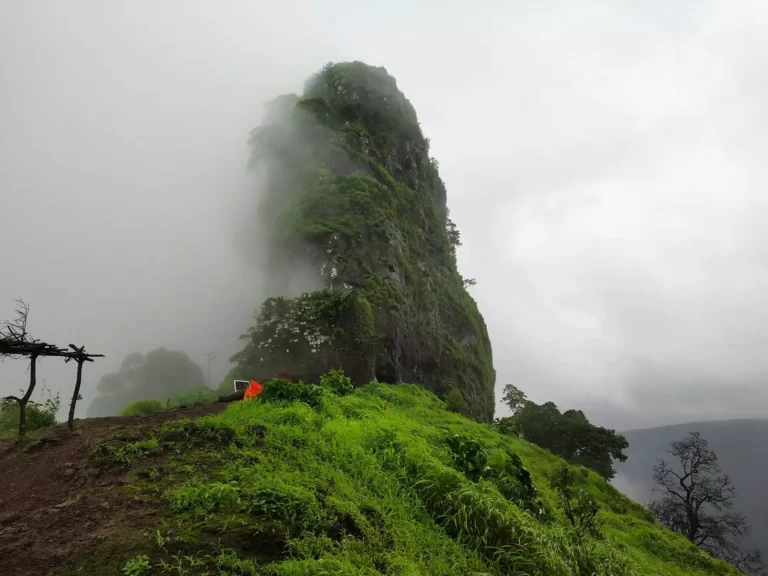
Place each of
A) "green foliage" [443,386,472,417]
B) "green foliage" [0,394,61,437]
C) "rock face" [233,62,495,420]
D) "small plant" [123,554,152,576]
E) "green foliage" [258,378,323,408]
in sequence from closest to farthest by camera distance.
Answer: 1. "small plant" [123,554,152,576]
2. "green foliage" [258,378,323,408]
3. "green foliage" [0,394,61,437]
4. "rock face" [233,62,495,420]
5. "green foliage" [443,386,472,417]

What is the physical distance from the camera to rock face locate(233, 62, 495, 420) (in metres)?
20.3

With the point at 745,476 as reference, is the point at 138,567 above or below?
above

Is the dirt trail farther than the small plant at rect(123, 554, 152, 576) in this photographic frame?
Yes

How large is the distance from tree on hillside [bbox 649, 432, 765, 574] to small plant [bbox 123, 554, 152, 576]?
89.7 ft

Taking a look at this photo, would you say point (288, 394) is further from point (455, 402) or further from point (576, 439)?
point (576, 439)

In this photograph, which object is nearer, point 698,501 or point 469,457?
point 469,457

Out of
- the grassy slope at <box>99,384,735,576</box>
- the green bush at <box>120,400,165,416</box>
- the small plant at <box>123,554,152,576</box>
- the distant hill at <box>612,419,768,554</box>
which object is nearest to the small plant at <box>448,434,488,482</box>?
the grassy slope at <box>99,384,735,576</box>

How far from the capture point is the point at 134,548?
442cm

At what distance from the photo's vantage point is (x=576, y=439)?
113ft

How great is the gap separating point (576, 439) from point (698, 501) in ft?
33.4

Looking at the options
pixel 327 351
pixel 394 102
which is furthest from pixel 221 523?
pixel 394 102

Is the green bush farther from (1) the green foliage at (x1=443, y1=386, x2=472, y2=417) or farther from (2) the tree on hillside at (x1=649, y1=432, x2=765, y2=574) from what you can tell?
(2) the tree on hillside at (x1=649, y1=432, x2=765, y2=574)

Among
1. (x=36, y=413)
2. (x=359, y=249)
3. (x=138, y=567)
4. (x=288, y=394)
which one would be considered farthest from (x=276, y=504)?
(x=359, y=249)

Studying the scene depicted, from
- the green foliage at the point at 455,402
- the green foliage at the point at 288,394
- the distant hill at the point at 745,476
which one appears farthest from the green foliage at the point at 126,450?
the distant hill at the point at 745,476
